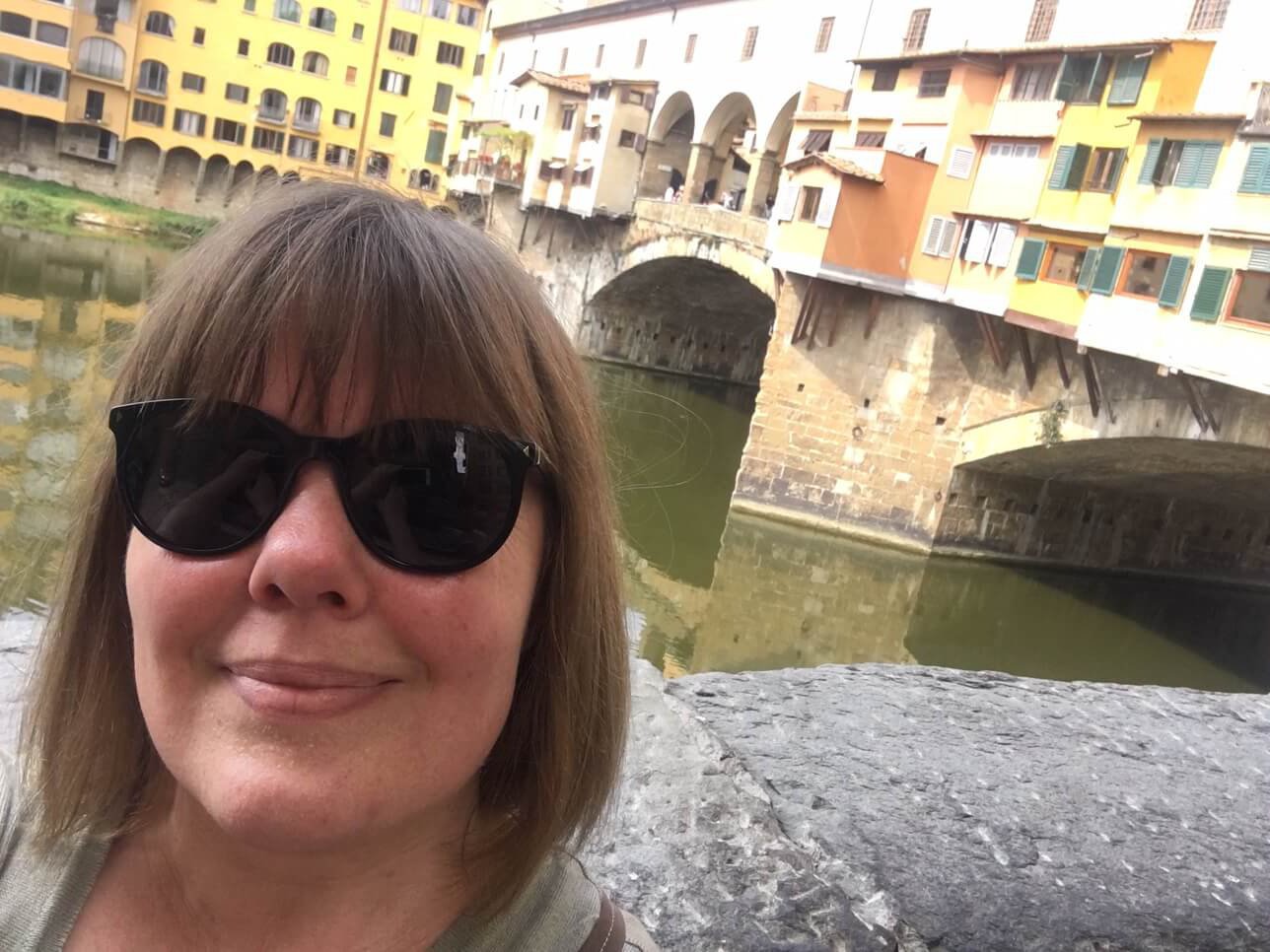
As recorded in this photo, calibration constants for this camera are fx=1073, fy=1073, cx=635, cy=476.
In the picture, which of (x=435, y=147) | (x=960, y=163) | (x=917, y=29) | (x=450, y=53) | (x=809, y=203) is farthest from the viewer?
(x=435, y=147)

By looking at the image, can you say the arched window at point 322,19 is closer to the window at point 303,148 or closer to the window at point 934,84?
the window at point 303,148

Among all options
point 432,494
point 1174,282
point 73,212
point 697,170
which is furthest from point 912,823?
point 73,212

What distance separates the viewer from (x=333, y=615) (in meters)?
0.71

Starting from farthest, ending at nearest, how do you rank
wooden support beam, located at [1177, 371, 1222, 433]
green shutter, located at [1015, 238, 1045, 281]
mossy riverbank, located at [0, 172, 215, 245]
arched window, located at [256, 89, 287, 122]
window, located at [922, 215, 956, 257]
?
arched window, located at [256, 89, 287, 122], mossy riverbank, located at [0, 172, 215, 245], window, located at [922, 215, 956, 257], green shutter, located at [1015, 238, 1045, 281], wooden support beam, located at [1177, 371, 1222, 433]

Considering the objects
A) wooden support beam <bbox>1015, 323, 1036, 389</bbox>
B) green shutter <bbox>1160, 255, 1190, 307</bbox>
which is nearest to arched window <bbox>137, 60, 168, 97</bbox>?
wooden support beam <bbox>1015, 323, 1036, 389</bbox>

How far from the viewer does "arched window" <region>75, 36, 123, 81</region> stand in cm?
2794

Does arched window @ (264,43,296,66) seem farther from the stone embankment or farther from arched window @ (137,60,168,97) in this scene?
the stone embankment

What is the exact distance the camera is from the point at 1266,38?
9.48 meters

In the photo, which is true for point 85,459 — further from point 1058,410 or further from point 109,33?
point 109,33

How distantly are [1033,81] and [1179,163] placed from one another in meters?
2.30

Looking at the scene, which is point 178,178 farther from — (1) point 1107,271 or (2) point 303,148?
(1) point 1107,271

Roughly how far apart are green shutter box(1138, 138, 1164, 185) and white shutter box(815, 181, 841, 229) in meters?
3.31

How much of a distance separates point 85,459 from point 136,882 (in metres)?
0.34

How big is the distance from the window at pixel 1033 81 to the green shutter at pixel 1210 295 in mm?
3034
